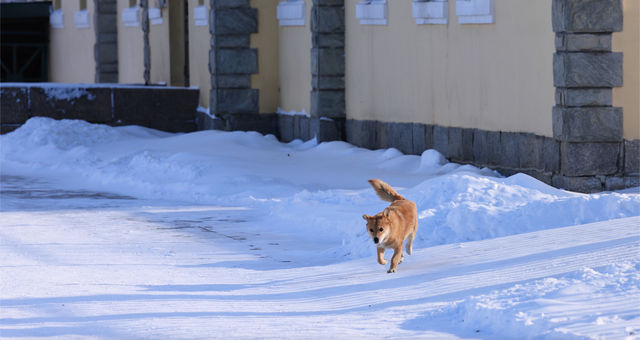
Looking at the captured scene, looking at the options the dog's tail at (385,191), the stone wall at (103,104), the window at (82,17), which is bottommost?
the dog's tail at (385,191)

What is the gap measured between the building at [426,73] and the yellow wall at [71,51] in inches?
110

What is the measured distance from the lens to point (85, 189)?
43.7ft

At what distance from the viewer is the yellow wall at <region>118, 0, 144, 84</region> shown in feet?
81.7

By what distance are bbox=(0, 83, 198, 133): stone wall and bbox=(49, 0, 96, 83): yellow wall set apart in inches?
317

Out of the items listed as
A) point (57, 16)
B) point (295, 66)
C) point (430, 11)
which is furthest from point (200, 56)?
point (57, 16)

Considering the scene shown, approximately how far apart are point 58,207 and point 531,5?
5.73 m

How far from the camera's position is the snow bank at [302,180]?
8.68 metres

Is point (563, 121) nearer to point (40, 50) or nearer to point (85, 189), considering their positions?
point (85, 189)

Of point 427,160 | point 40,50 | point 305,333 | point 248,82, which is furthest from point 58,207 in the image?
point 40,50

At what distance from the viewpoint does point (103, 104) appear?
19.4 meters

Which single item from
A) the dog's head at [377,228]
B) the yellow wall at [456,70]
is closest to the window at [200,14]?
the yellow wall at [456,70]

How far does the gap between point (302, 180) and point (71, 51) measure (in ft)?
58.8

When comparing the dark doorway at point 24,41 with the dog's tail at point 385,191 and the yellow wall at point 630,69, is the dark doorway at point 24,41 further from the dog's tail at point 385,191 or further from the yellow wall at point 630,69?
the dog's tail at point 385,191

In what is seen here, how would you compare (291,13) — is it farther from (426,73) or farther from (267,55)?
(426,73)
